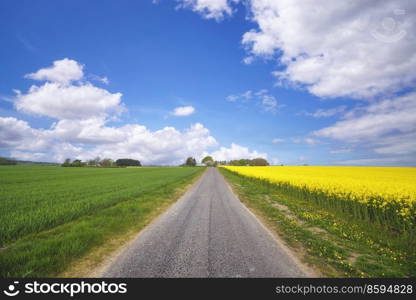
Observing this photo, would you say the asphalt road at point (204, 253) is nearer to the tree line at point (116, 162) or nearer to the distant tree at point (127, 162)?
the tree line at point (116, 162)

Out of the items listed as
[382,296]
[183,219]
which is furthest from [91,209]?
[382,296]

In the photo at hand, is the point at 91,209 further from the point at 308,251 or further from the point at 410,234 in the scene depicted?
the point at 410,234

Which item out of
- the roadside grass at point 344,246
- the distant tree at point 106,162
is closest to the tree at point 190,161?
the distant tree at point 106,162

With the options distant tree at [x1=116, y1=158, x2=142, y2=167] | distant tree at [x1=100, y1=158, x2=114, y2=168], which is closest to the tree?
distant tree at [x1=116, y1=158, x2=142, y2=167]

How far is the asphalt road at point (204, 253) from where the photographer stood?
412 cm

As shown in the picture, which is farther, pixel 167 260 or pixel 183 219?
pixel 183 219

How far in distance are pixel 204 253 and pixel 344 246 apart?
4522 millimetres

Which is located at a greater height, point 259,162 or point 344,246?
point 259,162

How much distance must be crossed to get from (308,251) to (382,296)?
1.89m

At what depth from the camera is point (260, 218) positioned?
911cm

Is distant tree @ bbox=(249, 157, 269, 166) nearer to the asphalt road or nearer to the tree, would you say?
the tree

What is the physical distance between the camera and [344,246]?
5.92 m
